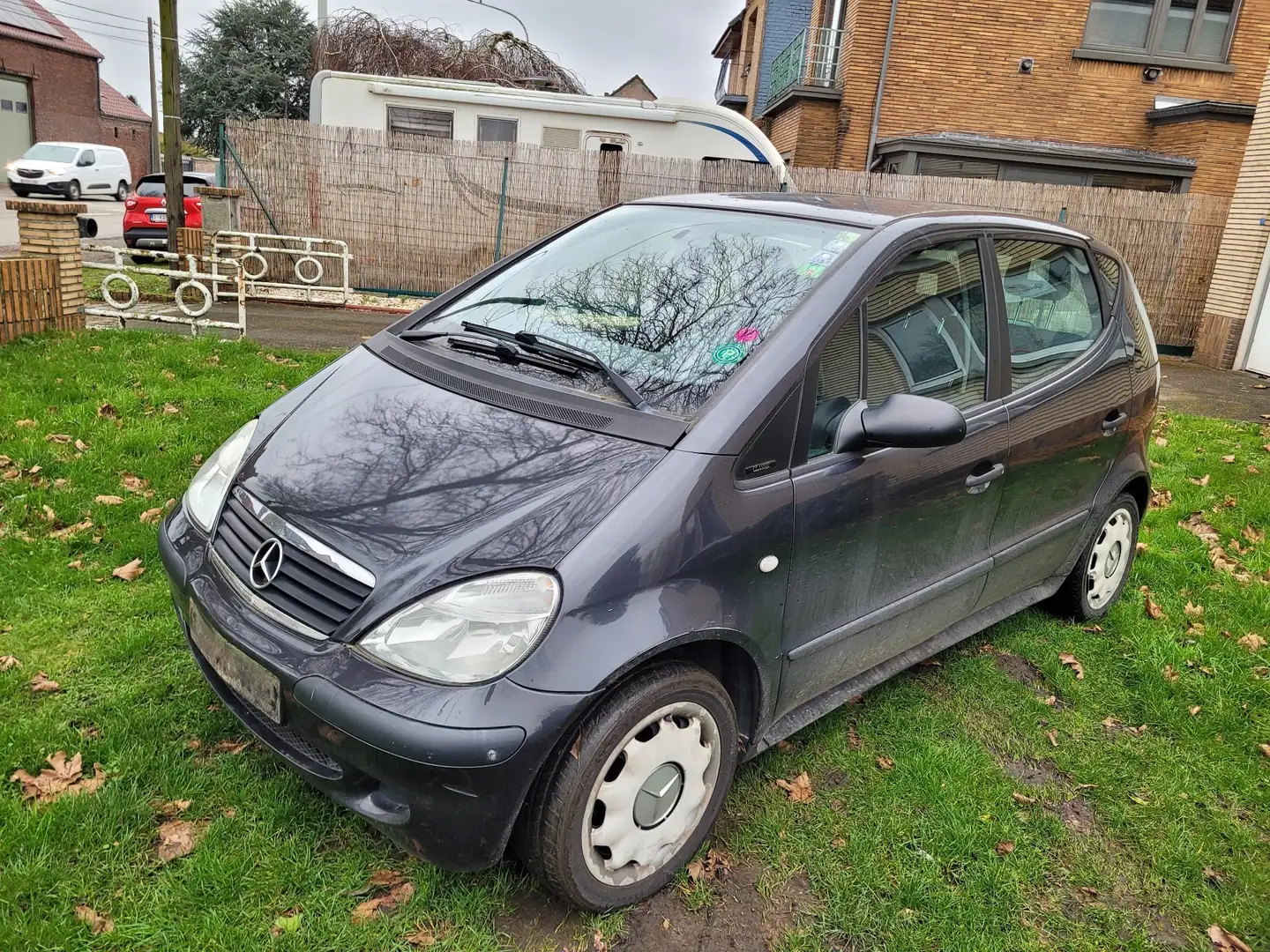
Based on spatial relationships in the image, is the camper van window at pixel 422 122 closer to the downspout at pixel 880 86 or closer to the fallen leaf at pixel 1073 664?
the downspout at pixel 880 86

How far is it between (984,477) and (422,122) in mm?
13377

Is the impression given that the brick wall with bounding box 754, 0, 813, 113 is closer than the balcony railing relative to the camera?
No

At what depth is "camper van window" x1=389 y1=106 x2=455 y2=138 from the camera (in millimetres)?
14289

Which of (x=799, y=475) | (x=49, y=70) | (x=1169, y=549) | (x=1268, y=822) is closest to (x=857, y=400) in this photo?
(x=799, y=475)

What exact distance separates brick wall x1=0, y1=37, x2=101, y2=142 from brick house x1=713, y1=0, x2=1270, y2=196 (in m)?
37.6

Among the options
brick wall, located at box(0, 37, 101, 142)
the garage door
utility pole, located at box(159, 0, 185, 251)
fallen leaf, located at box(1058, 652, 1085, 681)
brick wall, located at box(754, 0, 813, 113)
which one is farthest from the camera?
brick wall, located at box(0, 37, 101, 142)

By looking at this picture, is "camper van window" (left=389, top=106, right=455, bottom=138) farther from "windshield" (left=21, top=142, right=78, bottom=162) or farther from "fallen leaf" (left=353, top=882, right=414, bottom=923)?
"windshield" (left=21, top=142, right=78, bottom=162)

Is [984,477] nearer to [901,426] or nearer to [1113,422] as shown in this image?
[901,426]

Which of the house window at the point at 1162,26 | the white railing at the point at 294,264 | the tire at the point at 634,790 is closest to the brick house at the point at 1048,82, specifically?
the house window at the point at 1162,26

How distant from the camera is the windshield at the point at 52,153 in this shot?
27.8 m

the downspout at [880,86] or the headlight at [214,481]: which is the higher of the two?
the downspout at [880,86]

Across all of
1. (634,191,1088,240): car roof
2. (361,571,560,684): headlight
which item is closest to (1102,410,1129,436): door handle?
(634,191,1088,240): car roof

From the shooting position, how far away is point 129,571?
12.8ft

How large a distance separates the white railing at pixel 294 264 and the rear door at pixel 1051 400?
892cm
